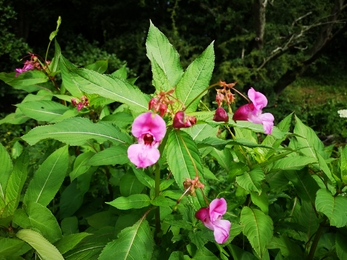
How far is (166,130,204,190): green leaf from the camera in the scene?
3.49 ft

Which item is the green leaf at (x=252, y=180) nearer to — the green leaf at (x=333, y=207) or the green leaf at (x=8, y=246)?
the green leaf at (x=333, y=207)

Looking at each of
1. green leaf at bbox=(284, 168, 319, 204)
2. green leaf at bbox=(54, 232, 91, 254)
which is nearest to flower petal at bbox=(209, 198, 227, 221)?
green leaf at bbox=(54, 232, 91, 254)

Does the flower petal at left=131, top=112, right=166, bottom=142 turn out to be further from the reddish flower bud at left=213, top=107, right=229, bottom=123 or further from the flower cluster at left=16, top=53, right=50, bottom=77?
the flower cluster at left=16, top=53, right=50, bottom=77

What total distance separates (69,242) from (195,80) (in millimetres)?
807

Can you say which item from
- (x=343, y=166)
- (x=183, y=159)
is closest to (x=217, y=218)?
(x=183, y=159)

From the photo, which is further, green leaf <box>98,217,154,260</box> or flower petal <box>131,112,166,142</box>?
green leaf <box>98,217,154,260</box>

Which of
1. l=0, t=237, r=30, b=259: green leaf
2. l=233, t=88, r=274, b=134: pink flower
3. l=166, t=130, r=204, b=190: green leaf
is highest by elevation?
l=233, t=88, r=274, b=134: pink flower

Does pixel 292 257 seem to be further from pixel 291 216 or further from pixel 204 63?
pixel 204 63

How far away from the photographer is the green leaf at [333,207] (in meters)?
1.27

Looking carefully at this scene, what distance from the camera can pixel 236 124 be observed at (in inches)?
45.7

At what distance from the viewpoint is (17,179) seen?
133cm

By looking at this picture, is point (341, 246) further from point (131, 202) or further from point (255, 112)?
point (131, 202)

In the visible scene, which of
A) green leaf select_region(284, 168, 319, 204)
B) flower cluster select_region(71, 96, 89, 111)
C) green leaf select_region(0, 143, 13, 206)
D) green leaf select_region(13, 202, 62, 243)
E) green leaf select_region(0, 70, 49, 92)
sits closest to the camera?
green leaf select_region(13, 202, 62, 243)

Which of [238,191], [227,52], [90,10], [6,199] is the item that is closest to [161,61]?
[238,191]
